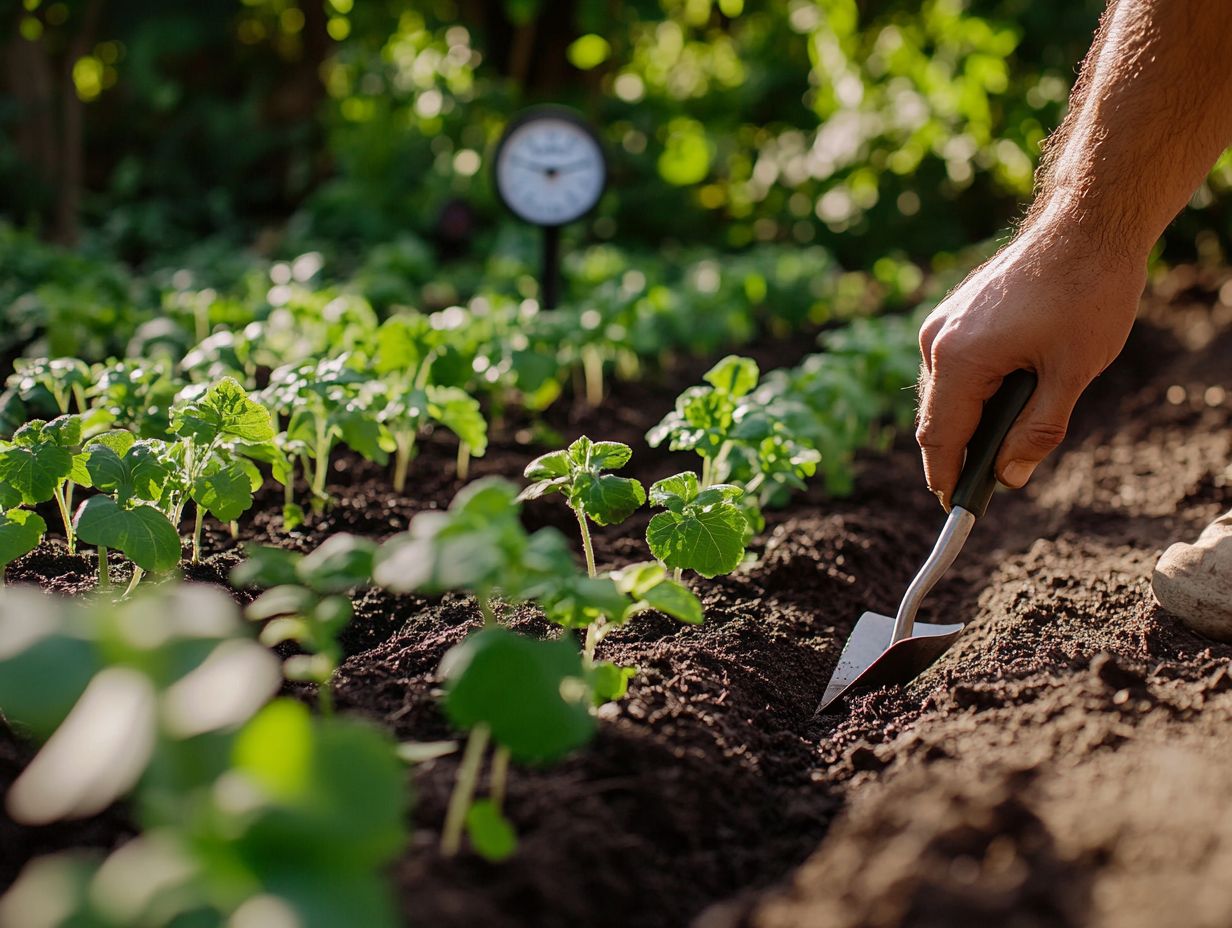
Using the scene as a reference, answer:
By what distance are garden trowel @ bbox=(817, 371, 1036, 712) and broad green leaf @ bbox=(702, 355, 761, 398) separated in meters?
0.55

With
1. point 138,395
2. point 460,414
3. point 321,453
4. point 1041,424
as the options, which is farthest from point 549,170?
point 1041,424

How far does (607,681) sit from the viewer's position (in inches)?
54.3

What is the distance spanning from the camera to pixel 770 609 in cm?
212

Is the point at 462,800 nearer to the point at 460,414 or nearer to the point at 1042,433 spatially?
the point at 1042,433

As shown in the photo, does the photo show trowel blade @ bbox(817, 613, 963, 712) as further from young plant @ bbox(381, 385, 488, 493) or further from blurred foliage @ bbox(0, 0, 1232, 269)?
blurred foliage @ bbox(0, 0, 1232, 269)

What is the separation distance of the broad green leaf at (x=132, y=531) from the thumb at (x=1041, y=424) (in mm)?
1317

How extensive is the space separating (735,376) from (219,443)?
103cm

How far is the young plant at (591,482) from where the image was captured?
1.60 meters

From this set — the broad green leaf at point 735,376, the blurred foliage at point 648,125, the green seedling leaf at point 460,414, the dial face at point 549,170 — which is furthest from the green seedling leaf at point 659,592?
the blurred foliage at point 648,125

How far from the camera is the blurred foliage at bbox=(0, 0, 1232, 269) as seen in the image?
6.26 meters

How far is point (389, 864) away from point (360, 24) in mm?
7017

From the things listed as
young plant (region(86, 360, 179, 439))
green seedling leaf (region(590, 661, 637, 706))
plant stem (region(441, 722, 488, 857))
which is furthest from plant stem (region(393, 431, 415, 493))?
plant stem (region(441, 722, 488, 857))

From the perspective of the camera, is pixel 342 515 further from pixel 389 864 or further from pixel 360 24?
pixel 360 24

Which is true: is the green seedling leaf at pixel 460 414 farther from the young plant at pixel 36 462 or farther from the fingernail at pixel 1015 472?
the fingernail at pixel 1015 472
